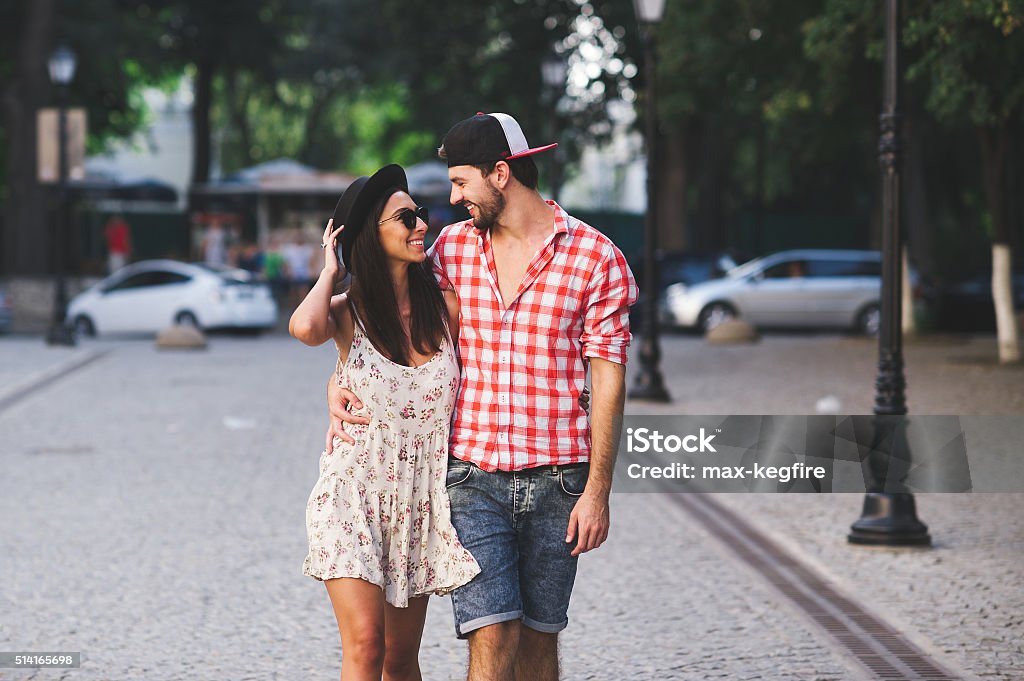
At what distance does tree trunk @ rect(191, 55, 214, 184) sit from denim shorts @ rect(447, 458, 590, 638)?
41.6 m

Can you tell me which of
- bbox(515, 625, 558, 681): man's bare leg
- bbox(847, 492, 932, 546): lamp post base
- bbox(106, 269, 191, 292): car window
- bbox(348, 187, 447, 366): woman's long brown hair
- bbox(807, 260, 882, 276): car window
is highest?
bbox(348, 187, 447, 366): woman's long brown hair

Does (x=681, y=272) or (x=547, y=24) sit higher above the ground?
(x=547, y=24)

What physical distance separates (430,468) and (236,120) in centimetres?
5622

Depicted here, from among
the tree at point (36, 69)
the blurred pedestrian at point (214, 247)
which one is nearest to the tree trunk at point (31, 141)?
the tree at point (36, 69)

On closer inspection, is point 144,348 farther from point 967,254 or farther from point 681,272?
point 967,254

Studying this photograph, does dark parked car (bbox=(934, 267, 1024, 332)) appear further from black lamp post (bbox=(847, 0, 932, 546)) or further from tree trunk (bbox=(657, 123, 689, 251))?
black lamp post (bbox=(847, 0, 932, 546))

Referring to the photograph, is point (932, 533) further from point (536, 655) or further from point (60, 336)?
point (60, 336)

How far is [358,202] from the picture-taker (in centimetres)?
407

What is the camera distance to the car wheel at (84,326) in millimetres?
29672

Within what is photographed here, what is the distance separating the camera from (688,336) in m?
30.3

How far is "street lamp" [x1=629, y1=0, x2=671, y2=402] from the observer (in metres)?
16.1

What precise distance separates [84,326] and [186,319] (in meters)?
2.13

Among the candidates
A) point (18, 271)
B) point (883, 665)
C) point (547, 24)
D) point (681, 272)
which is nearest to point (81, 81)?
point (18, 271)

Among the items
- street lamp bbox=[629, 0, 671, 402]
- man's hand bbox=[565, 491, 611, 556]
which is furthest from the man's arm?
street lamp bbox=[629, 0, 671, 402]
